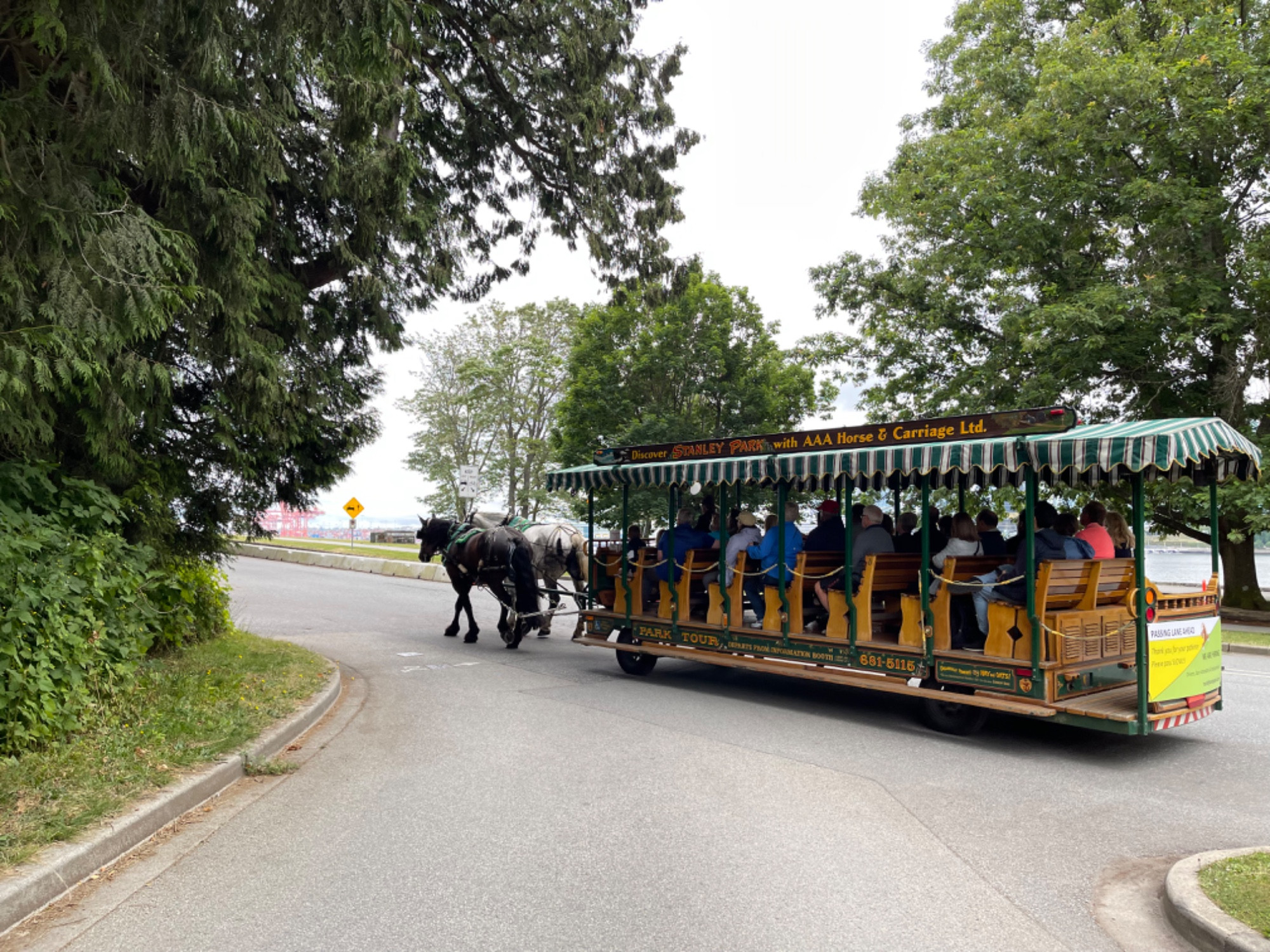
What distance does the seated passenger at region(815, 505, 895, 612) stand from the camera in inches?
367

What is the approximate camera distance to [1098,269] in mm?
19078

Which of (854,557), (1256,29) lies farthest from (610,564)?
(1256,29)

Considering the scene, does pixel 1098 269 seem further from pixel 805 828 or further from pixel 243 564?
pixel 243 564

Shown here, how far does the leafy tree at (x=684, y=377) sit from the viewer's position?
3031 centimetres

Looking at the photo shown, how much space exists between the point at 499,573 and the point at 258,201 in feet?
24.0

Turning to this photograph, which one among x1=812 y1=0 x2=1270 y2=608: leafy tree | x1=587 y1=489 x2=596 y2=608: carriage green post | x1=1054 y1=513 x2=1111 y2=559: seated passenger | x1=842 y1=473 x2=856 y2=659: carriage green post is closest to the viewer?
x1=1054 y1=513 x2=1111 y2=559: seated passenger

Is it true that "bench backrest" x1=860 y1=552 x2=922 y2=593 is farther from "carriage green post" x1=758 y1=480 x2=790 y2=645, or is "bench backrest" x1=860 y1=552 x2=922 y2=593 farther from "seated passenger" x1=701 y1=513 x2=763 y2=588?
"seated passenger" x1=701 y1=513 x2=763 y2=588

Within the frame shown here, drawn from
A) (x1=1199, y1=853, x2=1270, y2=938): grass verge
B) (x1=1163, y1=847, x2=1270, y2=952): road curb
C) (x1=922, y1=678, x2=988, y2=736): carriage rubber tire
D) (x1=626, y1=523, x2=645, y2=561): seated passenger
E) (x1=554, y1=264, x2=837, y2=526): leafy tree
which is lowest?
(x1=1163, y1=847, x2=1270, y2=952): road curb

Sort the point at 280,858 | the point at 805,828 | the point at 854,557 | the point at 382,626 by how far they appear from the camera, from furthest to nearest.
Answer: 1. the point at 382,626
2. the point at 854,557
3. the point at 805,828
4. the point at 280,858

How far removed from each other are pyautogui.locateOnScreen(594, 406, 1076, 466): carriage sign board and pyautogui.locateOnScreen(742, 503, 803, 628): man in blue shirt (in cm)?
98

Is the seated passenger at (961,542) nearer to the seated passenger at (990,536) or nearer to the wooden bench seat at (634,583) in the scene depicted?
the seated passenger at (990,536)

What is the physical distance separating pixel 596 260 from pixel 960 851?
10.6m

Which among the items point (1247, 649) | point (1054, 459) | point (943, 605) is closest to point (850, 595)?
point (943, 605)

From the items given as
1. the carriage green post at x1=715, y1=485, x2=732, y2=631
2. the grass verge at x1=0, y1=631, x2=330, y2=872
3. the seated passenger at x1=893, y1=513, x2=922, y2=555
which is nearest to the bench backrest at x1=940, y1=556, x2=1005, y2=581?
the seated passenger at x1=893, y1=513, x2=922, y2=555
